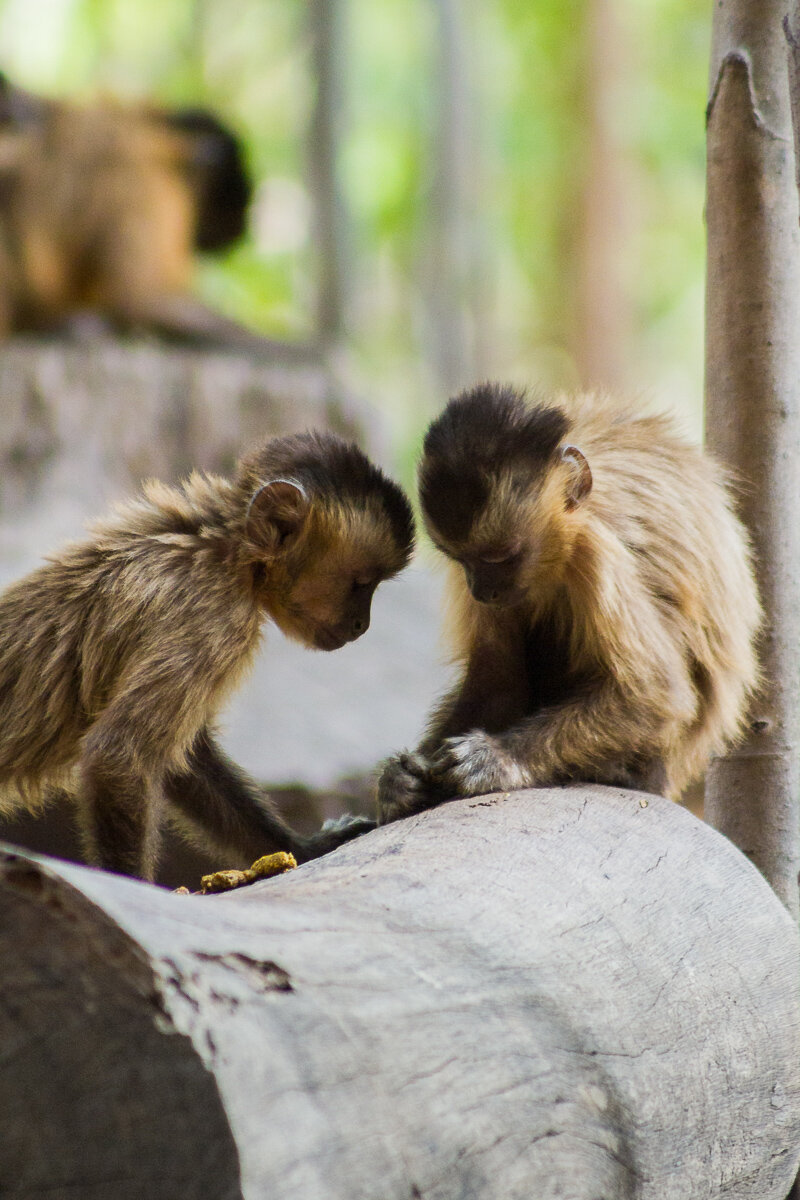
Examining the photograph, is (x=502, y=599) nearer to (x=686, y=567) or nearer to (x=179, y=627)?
(x=686, y=567)

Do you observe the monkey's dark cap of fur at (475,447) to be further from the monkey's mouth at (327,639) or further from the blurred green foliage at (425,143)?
the blurred green foliage at (425,143)

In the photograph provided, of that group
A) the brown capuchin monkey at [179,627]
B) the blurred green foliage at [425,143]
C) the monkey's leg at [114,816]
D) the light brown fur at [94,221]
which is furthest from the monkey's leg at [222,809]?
the blurred green foliage at [425,143]

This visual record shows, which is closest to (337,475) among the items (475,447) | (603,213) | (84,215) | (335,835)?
(475,447)

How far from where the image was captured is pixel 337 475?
3.23 metres

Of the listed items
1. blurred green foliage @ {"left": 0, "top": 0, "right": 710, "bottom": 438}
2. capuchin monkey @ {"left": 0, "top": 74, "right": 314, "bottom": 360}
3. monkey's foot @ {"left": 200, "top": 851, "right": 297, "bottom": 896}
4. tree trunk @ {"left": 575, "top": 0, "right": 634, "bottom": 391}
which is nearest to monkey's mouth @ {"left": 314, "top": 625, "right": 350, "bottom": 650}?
monkey's foot @ {"left": 200, "top": 851, "right": 297, "bottom": 896}

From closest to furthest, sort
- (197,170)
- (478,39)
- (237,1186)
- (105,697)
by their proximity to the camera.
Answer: (237,1186)
(105,697)
(197,170)
(478,39)

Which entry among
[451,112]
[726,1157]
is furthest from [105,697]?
[451,112]

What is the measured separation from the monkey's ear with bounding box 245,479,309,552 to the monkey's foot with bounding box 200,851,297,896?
76 cm

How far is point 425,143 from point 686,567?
514 inches

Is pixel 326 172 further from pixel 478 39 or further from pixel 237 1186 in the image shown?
pixel 237 1186

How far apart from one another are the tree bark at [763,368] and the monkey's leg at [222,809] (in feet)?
4.18

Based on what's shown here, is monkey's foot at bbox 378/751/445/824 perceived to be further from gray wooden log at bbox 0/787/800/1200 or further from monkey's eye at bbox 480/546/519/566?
monkey's eye at bbox 480/546/519/566

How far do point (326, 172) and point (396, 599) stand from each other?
3.81 m

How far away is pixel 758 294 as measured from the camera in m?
3.53
